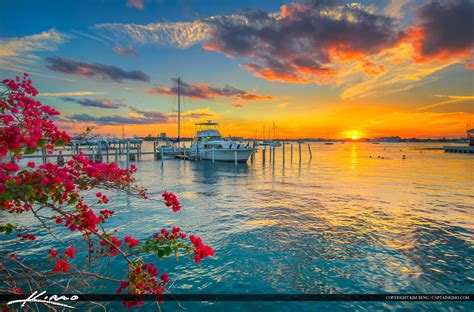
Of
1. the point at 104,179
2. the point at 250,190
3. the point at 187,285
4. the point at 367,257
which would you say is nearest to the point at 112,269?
the point at 187,285

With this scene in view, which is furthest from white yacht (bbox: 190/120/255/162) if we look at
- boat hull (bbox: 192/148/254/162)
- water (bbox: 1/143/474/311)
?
water (bbox: 1/143/474/311)

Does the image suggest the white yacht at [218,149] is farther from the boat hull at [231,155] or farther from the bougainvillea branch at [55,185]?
the bougainvillea branch at [55,185]

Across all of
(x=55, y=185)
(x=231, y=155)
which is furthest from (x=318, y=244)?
(x=231, y=155)

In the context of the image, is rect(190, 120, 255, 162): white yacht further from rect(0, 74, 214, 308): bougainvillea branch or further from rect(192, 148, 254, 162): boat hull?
rect(0, 74, 214, 308): bougainvillea branch

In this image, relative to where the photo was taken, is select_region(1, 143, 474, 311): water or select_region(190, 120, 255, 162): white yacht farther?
select_region(190, 120, 255, 162): white yacht

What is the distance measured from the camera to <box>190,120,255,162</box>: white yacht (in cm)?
3753

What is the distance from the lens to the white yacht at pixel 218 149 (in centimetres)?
3753

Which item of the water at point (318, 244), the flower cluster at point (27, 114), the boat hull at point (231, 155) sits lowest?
the water at point (318, 244)

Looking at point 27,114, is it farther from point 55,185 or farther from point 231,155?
point 231,155

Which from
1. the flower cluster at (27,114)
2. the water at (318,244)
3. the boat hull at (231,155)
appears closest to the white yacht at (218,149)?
the boat hull at (231,155)

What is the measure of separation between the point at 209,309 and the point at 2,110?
496 cm

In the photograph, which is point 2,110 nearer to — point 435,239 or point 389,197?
point 435,239

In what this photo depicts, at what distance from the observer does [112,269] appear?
20.9ft

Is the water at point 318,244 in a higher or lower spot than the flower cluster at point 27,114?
lower
